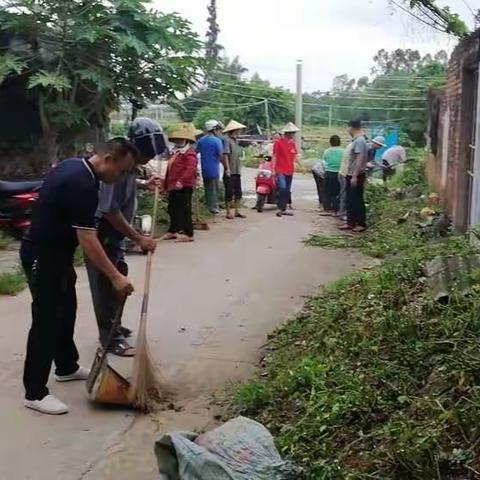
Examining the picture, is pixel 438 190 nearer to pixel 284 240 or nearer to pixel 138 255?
pixel 284 240

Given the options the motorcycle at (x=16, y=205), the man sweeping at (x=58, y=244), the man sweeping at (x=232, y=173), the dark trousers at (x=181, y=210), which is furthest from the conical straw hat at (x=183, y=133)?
the man sweeping at (x=58, y=244)

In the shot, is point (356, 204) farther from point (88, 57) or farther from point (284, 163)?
point (88, 57)

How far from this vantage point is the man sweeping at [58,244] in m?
4.23

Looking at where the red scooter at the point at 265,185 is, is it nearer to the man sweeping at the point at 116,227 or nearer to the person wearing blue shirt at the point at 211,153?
the person wearing blue shirt at the point at 211,153

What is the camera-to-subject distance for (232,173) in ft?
42.6

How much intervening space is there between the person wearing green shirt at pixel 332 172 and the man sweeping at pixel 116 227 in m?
7.49

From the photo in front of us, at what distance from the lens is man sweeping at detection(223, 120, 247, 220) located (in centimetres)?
1286

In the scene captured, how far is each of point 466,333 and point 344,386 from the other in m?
0.69

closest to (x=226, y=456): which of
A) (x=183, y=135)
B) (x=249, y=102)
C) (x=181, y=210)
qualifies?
(x=183, y=135)

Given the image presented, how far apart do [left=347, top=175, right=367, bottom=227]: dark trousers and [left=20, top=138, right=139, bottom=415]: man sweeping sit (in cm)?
708

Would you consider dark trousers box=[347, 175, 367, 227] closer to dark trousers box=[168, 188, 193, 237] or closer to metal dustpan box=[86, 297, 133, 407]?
dark trousers box=[168, 188, 193, 237]

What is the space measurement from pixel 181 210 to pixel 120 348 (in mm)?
5060

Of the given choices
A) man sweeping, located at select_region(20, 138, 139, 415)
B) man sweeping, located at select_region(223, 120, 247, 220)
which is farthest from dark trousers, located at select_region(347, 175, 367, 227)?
man sweeping, located at select_region(20, 138, 139, 415)

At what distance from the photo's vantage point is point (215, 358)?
5582 mm
